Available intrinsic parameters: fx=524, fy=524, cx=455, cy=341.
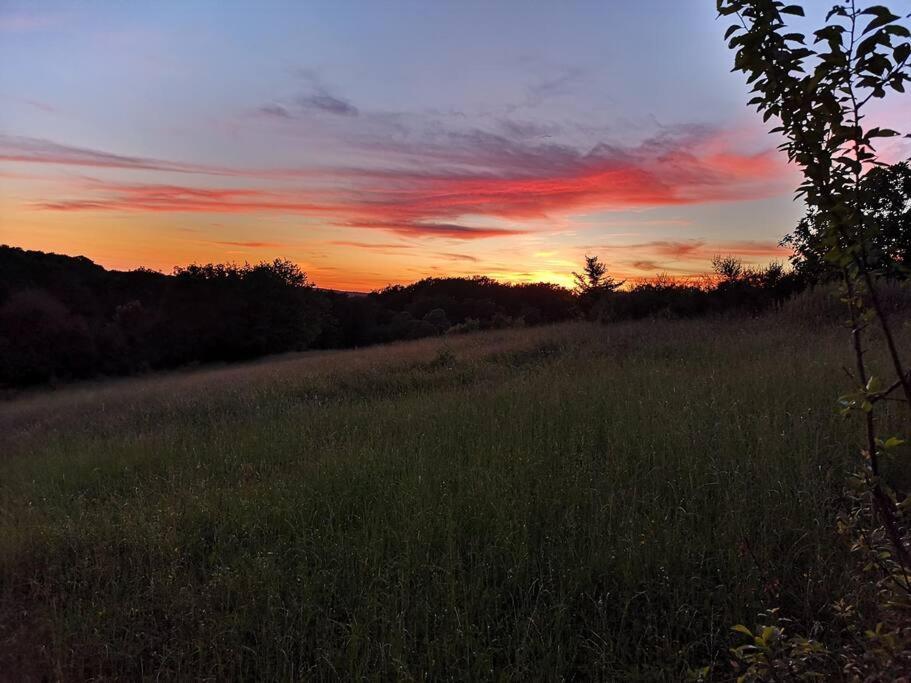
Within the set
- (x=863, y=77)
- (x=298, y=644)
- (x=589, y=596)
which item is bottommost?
(x=298, y=644)

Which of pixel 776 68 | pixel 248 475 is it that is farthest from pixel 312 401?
pixel 776 68

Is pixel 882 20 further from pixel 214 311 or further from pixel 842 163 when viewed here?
pixel 214 311

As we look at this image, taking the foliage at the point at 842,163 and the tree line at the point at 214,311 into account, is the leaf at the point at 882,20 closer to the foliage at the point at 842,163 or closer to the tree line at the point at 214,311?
the foliage at the point at 842,163

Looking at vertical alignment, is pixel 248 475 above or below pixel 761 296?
below

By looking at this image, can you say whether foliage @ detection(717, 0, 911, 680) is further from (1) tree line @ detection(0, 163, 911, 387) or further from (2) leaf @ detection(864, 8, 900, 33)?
(1) tree line @ detection(0, 163, 911, 387)

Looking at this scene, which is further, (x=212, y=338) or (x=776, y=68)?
(x=212, y=338)

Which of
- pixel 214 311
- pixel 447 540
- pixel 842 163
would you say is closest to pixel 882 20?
pixel 842 163

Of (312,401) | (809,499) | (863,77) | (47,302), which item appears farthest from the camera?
(47,302)

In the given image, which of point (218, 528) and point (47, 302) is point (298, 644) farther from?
point (47, 302)

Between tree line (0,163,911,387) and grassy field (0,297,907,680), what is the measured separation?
Result: 40.5 ft

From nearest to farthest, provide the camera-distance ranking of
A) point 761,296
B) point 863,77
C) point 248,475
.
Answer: point 863,77 → point 248,475 → point 761,296

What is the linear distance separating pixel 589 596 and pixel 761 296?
16.8 m

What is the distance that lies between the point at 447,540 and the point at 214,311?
38.3 metres

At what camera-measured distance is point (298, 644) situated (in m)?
3.05
